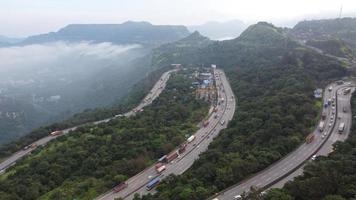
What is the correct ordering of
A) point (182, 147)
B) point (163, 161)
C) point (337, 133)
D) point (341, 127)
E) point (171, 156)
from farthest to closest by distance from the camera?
point (182, 147) < point (171, 156) < point (163, 161) < point (341, 127) < point (337, 133)

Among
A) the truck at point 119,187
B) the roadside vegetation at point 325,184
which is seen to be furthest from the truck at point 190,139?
the roadside vegetation at point 325,184

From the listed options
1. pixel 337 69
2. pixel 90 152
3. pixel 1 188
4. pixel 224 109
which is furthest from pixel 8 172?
pixel 337 69

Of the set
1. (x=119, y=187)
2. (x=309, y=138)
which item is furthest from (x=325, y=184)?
(x=119, y=187)

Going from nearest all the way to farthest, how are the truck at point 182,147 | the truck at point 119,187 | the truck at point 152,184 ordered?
the truck at point 152,184 < the truck at point 119,187 < the truck at point 182,147

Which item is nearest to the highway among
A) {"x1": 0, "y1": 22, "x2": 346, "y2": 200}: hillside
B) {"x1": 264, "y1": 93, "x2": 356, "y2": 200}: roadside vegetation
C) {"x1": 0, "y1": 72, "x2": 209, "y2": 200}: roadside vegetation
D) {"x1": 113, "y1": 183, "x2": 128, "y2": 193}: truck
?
{"x1": 0, "y1": 22, "x2": 346, "y2": 200}: hillside

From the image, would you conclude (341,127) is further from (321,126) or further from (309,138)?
(309,138)

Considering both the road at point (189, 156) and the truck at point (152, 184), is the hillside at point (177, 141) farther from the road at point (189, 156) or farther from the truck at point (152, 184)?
the truck at point (152, 184)
